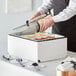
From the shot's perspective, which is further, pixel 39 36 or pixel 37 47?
pixel 39 36

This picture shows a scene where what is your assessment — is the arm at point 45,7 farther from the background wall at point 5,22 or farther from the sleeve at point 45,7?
the background wall at point 5,22

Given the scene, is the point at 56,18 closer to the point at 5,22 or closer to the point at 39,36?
the point at 39,36

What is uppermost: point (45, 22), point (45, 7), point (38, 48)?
point (45, 7)

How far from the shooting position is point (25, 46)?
1.36 meters

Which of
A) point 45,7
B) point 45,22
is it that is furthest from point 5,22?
point 45,22

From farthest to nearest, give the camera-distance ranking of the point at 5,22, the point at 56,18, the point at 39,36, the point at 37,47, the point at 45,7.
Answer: the point at 5,22
the point at 45,7
the point at 56,18
the point at 39,36
the point at 37,47

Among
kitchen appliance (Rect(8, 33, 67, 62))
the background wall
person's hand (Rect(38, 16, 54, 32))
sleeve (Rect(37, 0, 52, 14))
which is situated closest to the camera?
kitchen appliance (Rect(8, 33, 67, 62))

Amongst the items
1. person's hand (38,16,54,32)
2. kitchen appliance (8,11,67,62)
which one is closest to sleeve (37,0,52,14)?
person's hand (38,16,54,32)

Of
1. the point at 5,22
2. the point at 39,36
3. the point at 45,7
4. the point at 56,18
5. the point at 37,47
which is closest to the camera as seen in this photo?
the point at 37,47

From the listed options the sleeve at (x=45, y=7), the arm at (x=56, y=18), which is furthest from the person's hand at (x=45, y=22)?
the sleeve at (x=45, y=7)

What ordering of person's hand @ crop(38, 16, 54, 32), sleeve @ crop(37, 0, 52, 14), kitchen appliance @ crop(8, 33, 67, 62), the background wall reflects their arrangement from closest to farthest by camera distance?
kitchen appliance @ crop(8, 33, 67, 62) < person's hand @ crop(38, 16, 54, 32) < sleeve @ crop(37, 0, 52, 14) < the background wall

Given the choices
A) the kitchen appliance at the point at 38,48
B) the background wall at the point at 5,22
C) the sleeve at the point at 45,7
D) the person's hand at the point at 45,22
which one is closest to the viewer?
the kitchen appliance at the point at 38,48

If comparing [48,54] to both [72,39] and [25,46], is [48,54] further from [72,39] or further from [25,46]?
[72,39]

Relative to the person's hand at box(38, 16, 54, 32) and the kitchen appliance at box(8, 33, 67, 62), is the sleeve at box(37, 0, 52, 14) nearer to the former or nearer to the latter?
the person's hand at box(38, 16, 54, 32)
